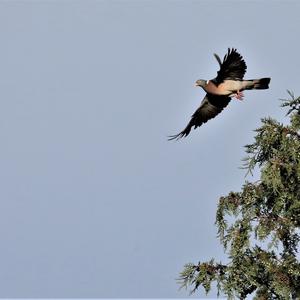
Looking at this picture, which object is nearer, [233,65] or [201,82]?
[233,65]

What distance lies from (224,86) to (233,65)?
0.95m

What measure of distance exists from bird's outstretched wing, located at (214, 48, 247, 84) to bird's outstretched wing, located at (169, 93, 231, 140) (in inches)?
75.6

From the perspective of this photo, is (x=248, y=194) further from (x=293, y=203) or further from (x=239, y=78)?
(x=239, y=78)

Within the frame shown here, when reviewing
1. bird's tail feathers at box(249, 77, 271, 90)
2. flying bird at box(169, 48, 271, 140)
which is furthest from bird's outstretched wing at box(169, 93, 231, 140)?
bird's tail feathers at box(249, 77, 271, 90)

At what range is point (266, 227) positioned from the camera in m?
15.6

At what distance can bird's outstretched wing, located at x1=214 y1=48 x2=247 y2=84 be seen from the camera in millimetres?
18438

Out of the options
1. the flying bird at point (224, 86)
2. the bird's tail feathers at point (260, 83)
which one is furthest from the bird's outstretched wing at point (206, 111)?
the bird's tail feathers at point (260, 83)

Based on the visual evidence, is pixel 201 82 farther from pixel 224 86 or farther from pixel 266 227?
pixel 266 227

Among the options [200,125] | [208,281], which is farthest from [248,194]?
[200,125]

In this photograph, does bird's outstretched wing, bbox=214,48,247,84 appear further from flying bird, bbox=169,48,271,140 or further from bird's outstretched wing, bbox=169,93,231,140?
bird's outstretched wing, bbox=169,93,231,140

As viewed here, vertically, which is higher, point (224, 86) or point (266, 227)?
point (224, 86)

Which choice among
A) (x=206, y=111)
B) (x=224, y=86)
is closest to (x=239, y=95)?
(x=224, y=86)

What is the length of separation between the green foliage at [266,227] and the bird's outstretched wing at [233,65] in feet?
7.81

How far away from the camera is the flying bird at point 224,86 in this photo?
18.5 m
